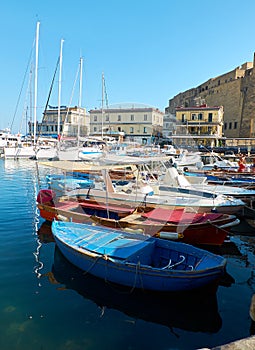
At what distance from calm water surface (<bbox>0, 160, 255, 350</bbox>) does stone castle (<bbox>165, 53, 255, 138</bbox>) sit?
50157 millimetres

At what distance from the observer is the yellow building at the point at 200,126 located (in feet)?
153

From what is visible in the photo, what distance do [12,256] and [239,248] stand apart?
7.55 m

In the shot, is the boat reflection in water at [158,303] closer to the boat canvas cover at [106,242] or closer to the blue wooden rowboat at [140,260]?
the blue wooden rowboat at [140,260]

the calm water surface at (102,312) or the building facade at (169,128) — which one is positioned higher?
the building facade at (169,128)

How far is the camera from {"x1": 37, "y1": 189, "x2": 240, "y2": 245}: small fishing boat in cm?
883

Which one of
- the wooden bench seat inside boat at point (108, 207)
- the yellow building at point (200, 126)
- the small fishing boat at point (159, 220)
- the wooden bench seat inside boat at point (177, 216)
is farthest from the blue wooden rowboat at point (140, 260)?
the yellow building at point (200, 126)

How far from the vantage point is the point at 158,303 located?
591cm

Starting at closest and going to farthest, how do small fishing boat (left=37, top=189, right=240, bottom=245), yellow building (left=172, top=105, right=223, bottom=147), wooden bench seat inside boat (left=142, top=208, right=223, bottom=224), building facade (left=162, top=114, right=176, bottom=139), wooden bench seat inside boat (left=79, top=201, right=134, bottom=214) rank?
small fishing boat (left=37, top=189, right=240, bottom=245) < wooden bench seat inside boat (left=142, top=208, right=223, bottom=224) < wooden bench seat inside boat (left=79, top=201, right=134, bottom=214) < yellow building (left=172, top=105, right=223, bottom=147) < building facade (left=162, top=114, right=176, bottom=139)

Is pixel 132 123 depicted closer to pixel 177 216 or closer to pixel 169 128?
pixel 169 128

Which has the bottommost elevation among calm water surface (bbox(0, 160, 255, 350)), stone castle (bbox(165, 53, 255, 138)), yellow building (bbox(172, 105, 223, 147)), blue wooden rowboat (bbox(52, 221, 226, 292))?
calm water surface (bbox(0, 160, 255, 350))

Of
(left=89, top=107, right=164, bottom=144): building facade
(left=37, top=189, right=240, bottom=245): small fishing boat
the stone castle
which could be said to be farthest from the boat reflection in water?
(left=89, top=107, right=164, bottom=144): building facade

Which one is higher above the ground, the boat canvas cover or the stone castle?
the stone castle

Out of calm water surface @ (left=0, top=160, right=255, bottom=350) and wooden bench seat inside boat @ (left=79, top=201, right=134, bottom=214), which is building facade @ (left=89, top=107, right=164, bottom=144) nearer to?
wooden bench seat inside boat @ (left=79, top=201, right=134, bottom=214)

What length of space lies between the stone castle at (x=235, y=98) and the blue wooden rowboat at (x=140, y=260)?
4967 cm
